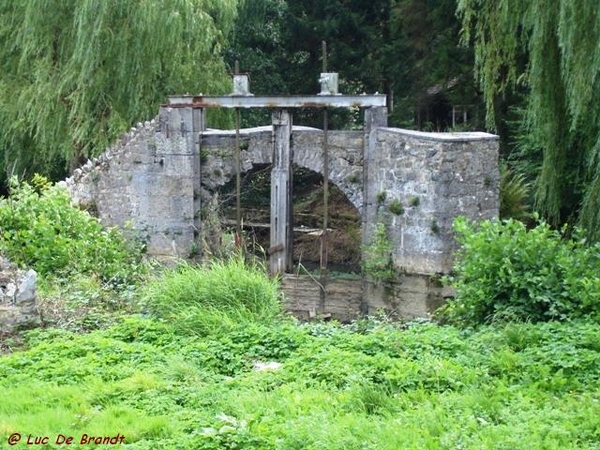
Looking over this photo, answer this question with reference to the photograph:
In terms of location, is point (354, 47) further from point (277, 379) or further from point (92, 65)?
point (277, 379)

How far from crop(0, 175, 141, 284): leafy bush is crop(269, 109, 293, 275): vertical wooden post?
7.12ft

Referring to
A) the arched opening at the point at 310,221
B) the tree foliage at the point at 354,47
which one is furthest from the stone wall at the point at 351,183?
the tree foliage at the point at 354,47

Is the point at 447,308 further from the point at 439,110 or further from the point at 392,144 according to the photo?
the point at 439,110

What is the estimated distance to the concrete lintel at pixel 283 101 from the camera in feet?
42.1

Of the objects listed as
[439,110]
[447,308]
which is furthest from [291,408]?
[439,110]

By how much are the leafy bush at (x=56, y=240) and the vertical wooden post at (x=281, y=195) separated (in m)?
2.17

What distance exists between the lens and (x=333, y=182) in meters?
13.3

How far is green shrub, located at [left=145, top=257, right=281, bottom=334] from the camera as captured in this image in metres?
8.62

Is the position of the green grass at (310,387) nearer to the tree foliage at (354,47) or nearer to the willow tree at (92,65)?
the willow tree at (92,65)

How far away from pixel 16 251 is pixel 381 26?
13430 mm

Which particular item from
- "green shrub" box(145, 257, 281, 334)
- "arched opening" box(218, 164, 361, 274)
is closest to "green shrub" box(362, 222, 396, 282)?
"arched opening" box(218, 164, 361, 274)

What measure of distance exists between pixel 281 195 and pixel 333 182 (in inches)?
30.3

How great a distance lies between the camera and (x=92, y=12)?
1619 cm

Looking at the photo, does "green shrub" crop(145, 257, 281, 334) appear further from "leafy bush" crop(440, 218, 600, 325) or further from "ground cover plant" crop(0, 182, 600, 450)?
"leafy bush" crop(440, 218, 600, 325)
